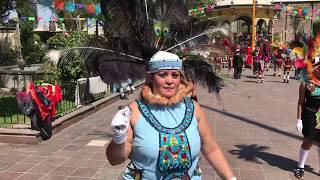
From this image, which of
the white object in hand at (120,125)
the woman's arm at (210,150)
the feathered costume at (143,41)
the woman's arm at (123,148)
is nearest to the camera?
the white object in hand at (120,125)

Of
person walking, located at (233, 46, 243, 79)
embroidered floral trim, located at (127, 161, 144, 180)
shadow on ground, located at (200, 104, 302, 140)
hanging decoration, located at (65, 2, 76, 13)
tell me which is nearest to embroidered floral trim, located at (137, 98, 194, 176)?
embroidered floral trim, located at (127, 161, 144, 180)

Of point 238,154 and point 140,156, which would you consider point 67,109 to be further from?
point 140,156

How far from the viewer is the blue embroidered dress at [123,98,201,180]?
2.72 metres

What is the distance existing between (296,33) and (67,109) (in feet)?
20.4

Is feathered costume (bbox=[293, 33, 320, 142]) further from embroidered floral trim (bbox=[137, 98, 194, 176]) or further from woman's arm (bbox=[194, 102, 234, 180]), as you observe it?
embroidered floral trim (bbox=[137, 98, 194, 176])

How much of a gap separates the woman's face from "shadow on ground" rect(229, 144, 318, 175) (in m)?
3.98

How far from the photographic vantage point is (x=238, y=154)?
6.95m

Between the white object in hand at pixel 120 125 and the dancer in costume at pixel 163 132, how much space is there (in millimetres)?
46

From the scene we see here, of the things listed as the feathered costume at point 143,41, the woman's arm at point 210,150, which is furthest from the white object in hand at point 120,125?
the feathered costume at point 143,41

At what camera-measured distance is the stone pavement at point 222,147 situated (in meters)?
5.93

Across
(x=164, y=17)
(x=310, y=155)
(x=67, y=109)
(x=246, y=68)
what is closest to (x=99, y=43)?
(x=164, y=17)

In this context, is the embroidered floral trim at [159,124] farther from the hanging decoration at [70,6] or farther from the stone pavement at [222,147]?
the hanging decoration at [70,6]

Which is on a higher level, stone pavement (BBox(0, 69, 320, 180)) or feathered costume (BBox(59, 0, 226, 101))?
feathered costume (BBox(59, 0, 226, 101))

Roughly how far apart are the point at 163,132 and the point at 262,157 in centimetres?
451
